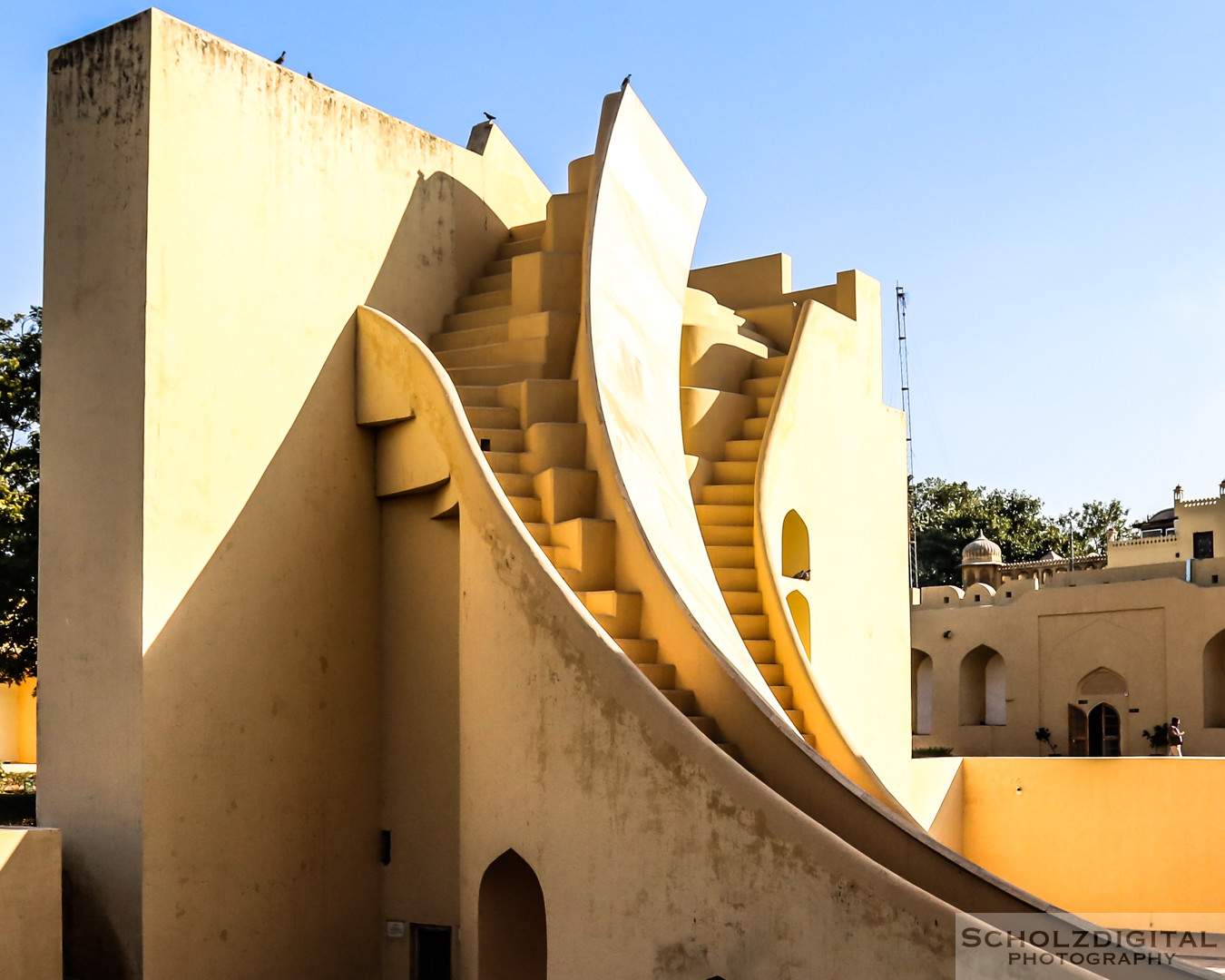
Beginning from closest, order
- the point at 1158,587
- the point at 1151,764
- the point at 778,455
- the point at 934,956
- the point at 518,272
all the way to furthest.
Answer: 1. the point at 934,956
2. the point at 518,272
3. the point at 778,455
4. the point at 1151,764
5. the point at 1158,587

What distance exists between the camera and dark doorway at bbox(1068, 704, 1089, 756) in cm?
2114

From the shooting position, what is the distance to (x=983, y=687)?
23.6 metres

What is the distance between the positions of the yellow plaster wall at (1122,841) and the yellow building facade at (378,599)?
178 inches

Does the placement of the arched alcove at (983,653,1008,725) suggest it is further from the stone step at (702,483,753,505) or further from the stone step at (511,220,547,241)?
the stone step at (511,220,547,241)

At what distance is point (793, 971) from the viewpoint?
5.61m

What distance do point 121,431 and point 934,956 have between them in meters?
4.93

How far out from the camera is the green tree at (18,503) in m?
12.4

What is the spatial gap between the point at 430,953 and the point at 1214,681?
14.9 meters

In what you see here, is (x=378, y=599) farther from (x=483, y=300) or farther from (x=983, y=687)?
(x=983, y=687)

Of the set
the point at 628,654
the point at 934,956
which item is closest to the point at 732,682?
the point at 628,654

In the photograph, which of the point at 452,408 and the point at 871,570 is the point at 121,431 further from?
the point at 871,570

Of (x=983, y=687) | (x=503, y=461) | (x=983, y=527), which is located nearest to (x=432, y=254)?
(x=503, y=461)

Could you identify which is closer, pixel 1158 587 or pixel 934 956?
pixel 934 956

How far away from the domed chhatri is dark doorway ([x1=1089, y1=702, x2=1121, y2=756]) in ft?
21.5
